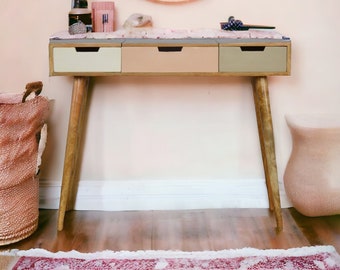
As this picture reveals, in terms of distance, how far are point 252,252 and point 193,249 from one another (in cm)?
24

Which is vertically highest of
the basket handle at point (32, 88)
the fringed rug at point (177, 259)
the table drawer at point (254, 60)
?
the table drawer at point (254, 60)

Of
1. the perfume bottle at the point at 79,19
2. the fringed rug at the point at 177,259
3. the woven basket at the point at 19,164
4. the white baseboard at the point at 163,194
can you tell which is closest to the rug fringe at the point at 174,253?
the fringed rug at the point at 177,259

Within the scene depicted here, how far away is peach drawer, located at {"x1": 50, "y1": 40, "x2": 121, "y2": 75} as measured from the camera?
2.21m

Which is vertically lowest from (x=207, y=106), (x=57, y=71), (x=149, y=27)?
(x=207, y=106)

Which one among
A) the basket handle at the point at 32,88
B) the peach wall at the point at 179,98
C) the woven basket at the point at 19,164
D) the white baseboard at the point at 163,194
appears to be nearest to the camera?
the woven basket at the point at 19,164

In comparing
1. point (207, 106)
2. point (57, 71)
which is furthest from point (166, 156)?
point (57, 71)

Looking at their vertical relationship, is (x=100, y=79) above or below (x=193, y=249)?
above

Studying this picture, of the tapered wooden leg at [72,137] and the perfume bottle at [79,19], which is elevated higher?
the perfume bottle at [79,19]

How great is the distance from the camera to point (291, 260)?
81.2 inches

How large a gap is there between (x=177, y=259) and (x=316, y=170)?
0.82m

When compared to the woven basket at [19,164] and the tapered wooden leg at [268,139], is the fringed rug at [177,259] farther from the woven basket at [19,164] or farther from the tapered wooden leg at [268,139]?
the tapered wooden leg at [268,139]

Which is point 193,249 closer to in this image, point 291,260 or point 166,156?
point 291,260

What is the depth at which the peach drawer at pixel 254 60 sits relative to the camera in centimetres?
220

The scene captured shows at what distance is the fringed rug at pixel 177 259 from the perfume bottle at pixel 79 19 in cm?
96
